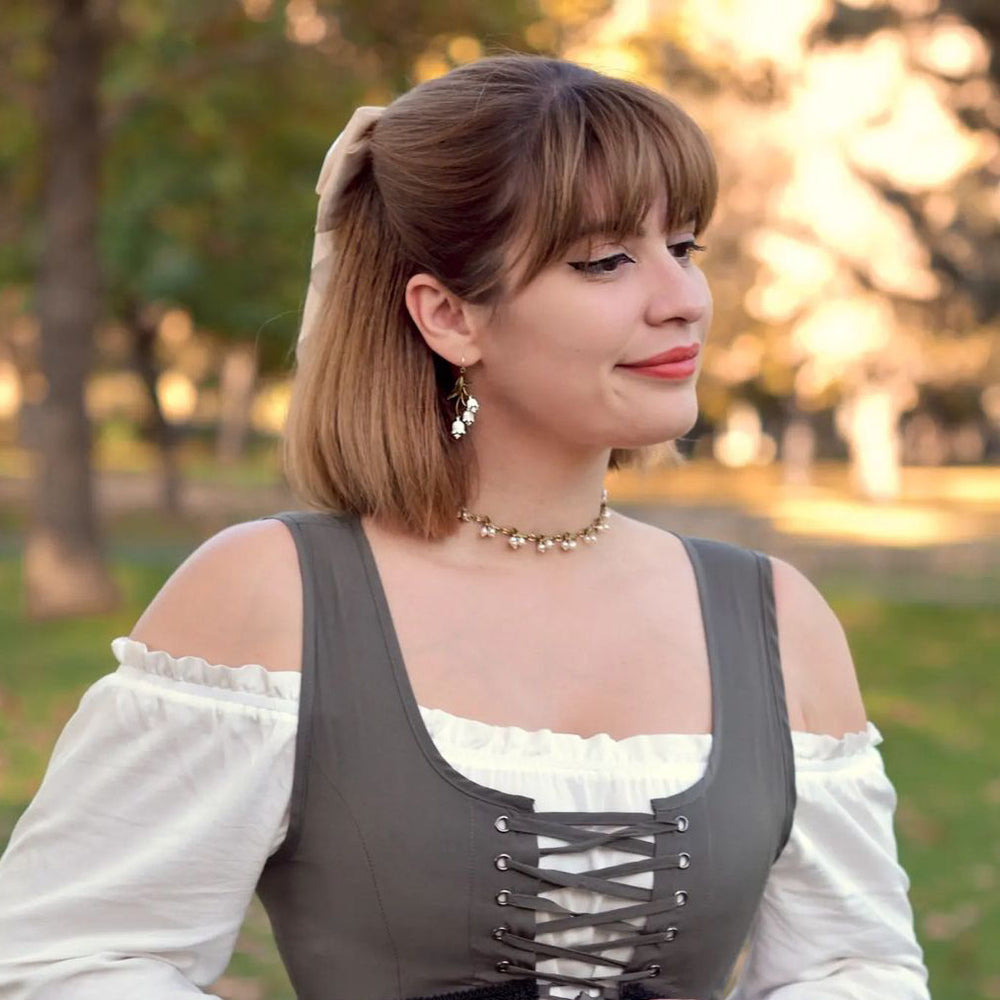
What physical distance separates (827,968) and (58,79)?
12.9 metres

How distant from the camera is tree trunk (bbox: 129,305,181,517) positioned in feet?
87.8

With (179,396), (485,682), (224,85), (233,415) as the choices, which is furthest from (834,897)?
(179,396)

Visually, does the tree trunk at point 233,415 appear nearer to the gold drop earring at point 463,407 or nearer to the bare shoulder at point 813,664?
the gold drop earring at point 463,407

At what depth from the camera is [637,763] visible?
2.05m

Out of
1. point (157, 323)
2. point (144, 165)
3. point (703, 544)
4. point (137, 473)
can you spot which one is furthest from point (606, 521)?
point (137, 473)

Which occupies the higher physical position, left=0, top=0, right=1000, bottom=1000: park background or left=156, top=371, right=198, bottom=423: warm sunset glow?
left=0, top=0, right=1000, bottom=1000: park background

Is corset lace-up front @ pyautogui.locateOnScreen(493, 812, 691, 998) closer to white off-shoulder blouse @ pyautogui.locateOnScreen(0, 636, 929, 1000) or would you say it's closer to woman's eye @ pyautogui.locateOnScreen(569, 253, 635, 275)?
white off-shoulder blouse @ pyautogui.locateOnScreen(0, 636, 929, 1000)

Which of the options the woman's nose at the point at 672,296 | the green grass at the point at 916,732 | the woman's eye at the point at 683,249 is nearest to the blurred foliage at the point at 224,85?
the green grass at the point at 916,732

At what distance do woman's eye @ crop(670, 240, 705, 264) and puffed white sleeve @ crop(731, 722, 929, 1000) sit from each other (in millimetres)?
645

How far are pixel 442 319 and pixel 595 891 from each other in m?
0.78

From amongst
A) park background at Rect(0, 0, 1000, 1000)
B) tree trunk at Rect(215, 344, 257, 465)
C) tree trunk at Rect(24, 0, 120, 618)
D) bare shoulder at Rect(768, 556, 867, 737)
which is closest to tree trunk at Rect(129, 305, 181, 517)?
park background at Rect(0, 0, 1000, 1000)

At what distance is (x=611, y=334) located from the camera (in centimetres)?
209

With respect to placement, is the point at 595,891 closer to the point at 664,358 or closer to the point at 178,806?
the point at 178,806

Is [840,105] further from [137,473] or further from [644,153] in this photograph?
[644,153]
